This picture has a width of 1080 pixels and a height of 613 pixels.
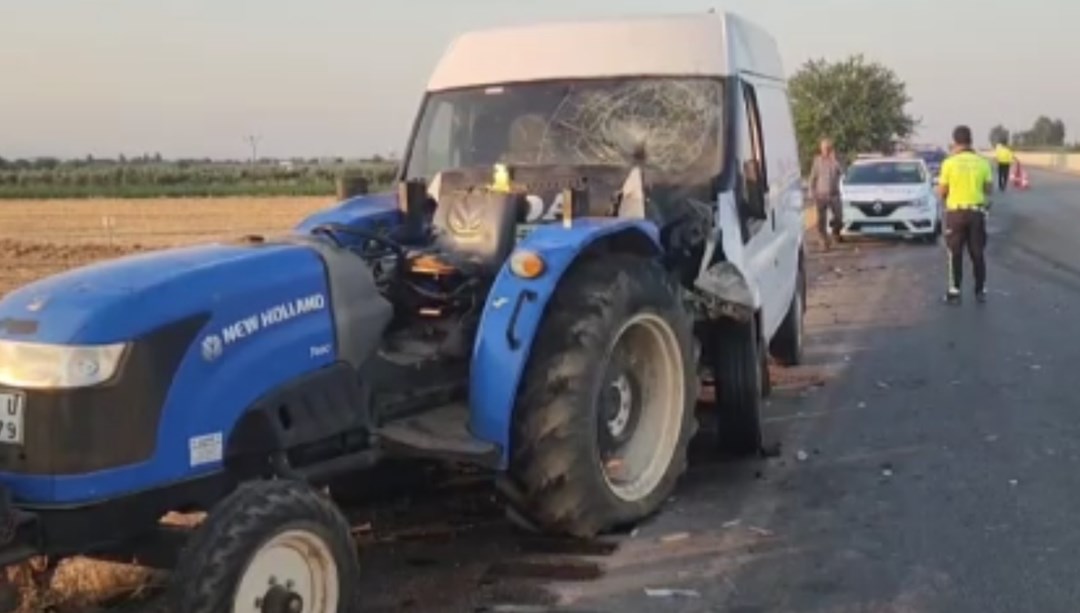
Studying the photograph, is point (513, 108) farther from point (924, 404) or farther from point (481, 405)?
point (924, 404)

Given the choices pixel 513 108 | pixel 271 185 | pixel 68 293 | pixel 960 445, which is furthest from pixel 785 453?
pixel 271 185

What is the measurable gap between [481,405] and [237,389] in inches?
49.0

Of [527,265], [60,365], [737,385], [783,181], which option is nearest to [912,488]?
[737,385]

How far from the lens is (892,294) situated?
16.2 meters

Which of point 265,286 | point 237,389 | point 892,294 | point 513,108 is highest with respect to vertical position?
point 513,108

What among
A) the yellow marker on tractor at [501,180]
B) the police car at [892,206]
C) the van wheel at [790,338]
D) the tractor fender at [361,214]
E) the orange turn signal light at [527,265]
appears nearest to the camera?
the orange turn signal light at [527,265]

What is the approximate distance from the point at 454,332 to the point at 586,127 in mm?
2220

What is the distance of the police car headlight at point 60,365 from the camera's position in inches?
162

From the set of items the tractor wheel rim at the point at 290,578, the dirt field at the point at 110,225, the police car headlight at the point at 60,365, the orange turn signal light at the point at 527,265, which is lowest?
the dirt field at the point at 110,225

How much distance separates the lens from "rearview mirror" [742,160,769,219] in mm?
7730

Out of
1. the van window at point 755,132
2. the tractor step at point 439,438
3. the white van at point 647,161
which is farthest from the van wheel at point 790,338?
the tractor step at point 439,438

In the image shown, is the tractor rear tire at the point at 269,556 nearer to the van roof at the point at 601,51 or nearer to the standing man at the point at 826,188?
the van roof at the point at 601,51

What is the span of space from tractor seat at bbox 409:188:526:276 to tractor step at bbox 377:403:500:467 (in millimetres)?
706

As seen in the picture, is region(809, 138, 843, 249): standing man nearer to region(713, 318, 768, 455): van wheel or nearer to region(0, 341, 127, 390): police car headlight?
region(713, 318, 768, 455): van wheel
